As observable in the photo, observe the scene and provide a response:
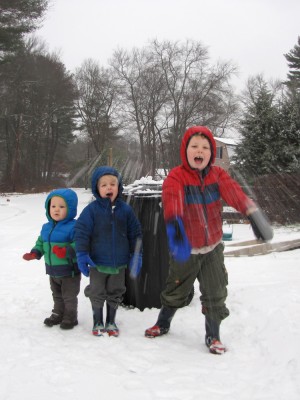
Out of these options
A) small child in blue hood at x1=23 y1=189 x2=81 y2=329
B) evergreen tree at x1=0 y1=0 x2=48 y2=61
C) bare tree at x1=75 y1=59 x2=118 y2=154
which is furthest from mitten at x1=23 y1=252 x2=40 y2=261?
bare tree at x1=75 y1=59 x2=118 y2=154

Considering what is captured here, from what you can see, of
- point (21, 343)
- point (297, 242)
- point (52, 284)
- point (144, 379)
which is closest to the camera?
point (144, 379)

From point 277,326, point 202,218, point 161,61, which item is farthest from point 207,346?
point 161,61

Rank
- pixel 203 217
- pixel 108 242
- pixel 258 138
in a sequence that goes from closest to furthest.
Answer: pixel 203 217
pixel 108 242
pixel 258 138

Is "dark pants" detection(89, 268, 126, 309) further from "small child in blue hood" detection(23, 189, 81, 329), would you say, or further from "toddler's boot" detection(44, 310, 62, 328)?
"toddler's boot" detection(44, 310, 62, 328)

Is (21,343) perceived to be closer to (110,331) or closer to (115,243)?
(110,331)

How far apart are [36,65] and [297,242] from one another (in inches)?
1293

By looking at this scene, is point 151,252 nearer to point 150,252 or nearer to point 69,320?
point 150,252

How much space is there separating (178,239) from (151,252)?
864mm

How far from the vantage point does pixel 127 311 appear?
12.7ft

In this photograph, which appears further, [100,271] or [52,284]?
[52,284]

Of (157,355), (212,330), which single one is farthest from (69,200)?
(212,330)

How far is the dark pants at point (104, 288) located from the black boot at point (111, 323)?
0.04 meters

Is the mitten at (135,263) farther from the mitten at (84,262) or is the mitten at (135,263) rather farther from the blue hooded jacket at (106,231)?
the mitten at (84,262)

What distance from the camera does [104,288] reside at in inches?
135
